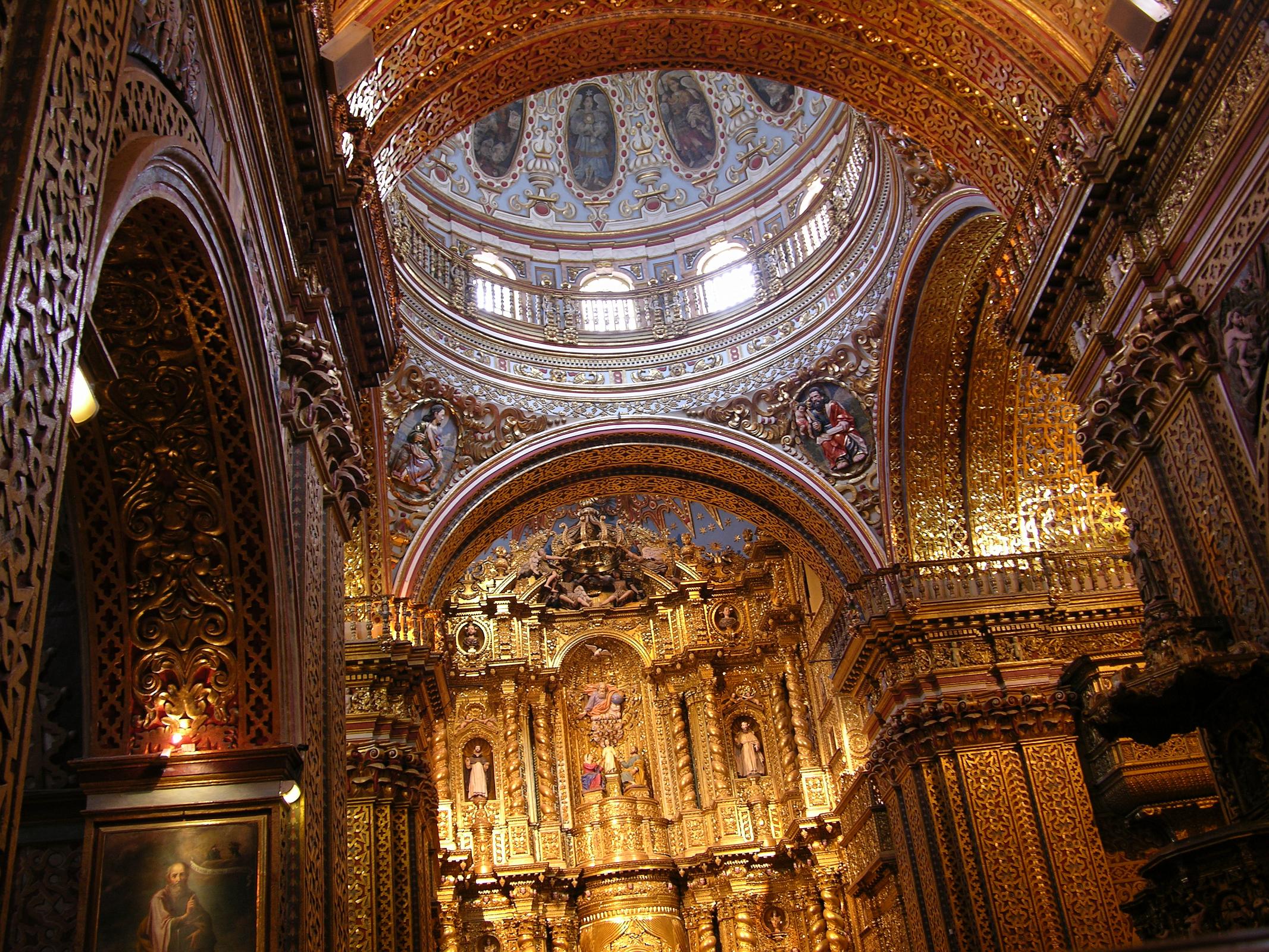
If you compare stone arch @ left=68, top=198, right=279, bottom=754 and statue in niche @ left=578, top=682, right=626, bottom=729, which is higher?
statue in niche @ left=578, top=682, right=626, bottom=729

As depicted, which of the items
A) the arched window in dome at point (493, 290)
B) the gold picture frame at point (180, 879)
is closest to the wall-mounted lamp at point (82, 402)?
the gold picture frame at point (180, 879)

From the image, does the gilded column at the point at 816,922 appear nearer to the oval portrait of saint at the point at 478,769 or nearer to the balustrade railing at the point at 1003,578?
the oval portrait of saint at the point at 478,769

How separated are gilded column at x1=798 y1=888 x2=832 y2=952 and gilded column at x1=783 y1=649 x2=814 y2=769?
2.04 m

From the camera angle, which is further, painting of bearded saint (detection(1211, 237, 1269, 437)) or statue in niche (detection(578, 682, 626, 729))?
statue in niche (detection(578, 682, 626, 729))

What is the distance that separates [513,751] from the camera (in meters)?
20.0

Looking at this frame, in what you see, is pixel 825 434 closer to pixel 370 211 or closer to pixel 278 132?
pixel 370 211

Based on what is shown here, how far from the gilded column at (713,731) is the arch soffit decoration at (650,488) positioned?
187 inches

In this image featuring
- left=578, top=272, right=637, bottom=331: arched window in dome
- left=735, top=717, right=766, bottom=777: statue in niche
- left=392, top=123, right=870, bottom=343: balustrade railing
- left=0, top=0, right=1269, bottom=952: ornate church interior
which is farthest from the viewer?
left=735, top=717, right=766, bottom=777: statue in niche

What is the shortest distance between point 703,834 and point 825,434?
8.03 m

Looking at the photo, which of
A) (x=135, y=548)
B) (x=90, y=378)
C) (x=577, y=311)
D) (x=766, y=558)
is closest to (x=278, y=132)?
(x=90, y=378)

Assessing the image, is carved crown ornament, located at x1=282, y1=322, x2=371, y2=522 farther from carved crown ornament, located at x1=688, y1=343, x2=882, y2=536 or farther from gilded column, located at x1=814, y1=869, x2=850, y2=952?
gilded column, located at x1=814, y1=869, x2=850, y2=952

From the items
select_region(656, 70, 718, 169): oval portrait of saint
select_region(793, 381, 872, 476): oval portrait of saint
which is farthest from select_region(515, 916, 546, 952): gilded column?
select_region(656, 70, 718, 169): oval portrait of saint

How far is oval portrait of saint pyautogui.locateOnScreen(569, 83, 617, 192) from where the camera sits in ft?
61.4

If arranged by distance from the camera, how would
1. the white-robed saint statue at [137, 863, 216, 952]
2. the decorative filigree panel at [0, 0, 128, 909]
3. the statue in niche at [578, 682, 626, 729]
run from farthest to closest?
the statue in niche at [578, 682, 626, 729], the white-robed saint statue at [137, 863, 216, 952], the decorative filigree panel at [0, 0, 128, 909]
